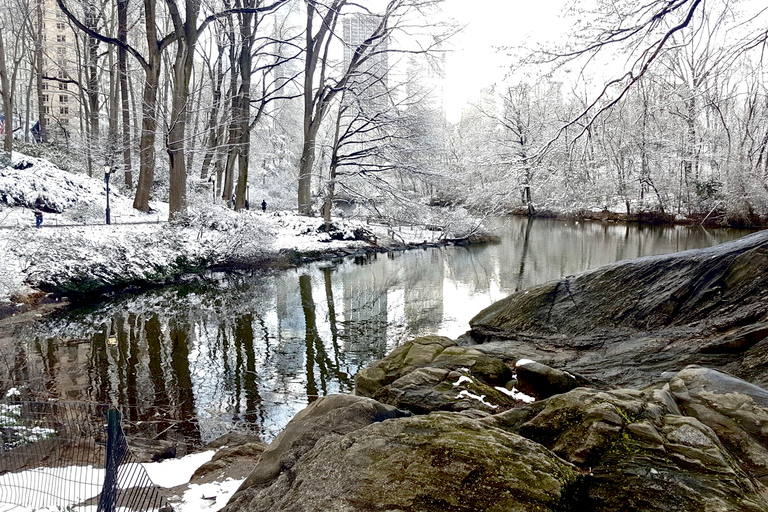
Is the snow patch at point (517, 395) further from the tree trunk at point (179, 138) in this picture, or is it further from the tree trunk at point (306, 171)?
the tree trunk at point (306, 171)

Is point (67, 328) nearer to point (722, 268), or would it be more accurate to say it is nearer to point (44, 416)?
point (44, 416)

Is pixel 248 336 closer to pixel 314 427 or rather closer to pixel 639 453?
pixel 314 427

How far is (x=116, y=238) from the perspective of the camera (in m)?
13.2

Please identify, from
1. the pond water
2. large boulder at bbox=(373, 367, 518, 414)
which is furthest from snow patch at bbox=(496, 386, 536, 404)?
the pond water

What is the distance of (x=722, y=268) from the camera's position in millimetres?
5219

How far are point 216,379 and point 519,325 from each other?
14.7 feet

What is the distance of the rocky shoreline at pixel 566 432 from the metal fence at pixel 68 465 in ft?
2.58

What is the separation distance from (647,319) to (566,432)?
3.67 meters

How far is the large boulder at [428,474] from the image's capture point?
2.00 metres

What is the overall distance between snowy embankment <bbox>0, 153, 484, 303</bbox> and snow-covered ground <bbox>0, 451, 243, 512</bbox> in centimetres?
828

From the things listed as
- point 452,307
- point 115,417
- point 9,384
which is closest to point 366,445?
point 115,417

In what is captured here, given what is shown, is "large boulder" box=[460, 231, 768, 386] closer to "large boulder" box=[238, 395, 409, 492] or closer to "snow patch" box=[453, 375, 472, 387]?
"snow patch" box=[453, 375, 472, 387]

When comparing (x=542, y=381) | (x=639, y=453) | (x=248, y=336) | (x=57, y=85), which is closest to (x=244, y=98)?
(x=248, y=336)

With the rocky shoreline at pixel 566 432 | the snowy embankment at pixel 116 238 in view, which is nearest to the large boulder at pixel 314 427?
the rocky shoreline at pixel 566 432
